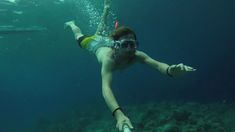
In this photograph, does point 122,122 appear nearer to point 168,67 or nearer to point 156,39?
point 168,67

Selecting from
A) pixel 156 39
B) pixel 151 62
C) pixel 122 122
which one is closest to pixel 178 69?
pixel 151 62

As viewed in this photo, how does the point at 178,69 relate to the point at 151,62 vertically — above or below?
below

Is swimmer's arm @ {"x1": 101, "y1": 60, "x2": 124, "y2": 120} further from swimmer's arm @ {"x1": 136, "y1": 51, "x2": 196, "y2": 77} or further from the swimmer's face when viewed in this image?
swimmer's arm @ {"x1": 136, "y1": 51, "x2": 196, "y2": 77}

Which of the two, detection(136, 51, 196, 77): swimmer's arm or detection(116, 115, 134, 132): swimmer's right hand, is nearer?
detection(116, 115, 134, 132): swimmer's right hand

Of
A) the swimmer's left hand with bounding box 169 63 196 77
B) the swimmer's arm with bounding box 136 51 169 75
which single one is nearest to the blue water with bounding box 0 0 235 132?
the swimmer's arm with bounding box 136 51 169 75

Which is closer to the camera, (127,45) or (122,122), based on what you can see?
(122,122)

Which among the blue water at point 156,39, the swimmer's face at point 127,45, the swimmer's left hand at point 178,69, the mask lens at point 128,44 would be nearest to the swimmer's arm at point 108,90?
the swimmer's face at point 127,45

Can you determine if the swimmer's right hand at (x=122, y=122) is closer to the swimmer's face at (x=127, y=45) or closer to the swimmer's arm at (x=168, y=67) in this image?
the swimmer's arm at (x=168, y=67)

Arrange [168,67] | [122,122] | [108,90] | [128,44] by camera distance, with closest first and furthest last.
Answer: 1. [122,122]
2. [108,90]
3. [168,67]
4. [128,44]

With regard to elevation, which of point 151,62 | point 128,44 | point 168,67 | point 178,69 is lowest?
point 178,69

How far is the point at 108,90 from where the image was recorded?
6289 mm

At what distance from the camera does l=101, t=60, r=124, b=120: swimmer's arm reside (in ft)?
19.1

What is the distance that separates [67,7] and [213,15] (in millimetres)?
18490

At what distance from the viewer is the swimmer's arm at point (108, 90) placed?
5823 millimetres
